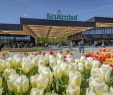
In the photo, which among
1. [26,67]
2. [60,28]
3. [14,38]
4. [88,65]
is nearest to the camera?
[26,67]

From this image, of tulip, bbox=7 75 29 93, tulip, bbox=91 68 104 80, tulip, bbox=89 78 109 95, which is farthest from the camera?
tulip, bbox=91 68 104 80

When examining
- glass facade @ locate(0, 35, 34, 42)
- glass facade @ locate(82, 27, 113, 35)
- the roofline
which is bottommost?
glass facade @ locate(0, 35, 34, 42)

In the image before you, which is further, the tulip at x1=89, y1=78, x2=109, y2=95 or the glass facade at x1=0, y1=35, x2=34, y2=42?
the glass facade at x1=0, y1=35, x2=34, y2=42

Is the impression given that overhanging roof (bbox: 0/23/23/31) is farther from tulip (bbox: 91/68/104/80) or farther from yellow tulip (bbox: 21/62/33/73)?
tulip (bbox: 91/68/104/80)

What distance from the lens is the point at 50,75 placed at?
241cm

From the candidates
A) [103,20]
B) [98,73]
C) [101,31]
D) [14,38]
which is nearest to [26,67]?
[98,73]

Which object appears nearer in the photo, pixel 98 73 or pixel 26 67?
pixel 98 73

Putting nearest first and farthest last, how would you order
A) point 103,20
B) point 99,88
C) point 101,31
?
point 99,88 → point 103,20 → point 101,31

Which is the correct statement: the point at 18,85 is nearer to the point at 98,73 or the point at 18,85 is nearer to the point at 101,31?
the point at 98,73

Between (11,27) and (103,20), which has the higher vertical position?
(103,20)

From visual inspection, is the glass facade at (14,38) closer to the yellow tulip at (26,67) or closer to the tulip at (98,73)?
the yellow tulip at (26,67)

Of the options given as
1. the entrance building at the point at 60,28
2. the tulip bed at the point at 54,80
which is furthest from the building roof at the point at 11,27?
the tulip bed at the point at 54,80

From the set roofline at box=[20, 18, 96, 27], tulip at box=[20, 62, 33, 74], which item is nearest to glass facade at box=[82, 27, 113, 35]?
roofline at box=[20, 18, 96, 27]

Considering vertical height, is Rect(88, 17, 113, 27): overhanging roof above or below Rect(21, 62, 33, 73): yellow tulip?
above
